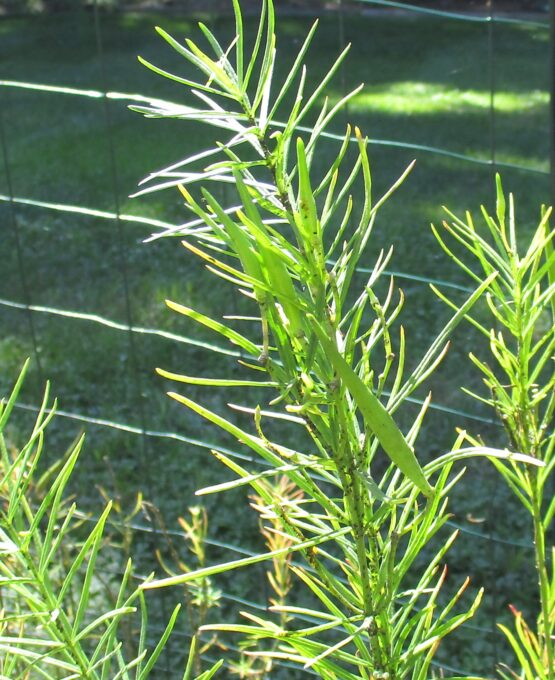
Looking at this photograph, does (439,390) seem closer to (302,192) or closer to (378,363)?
(378,363)

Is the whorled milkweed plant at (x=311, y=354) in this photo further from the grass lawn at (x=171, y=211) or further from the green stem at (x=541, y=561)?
the grass lawn at (x=171, y=211)

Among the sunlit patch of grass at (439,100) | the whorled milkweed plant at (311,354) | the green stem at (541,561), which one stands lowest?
the sunlit patch of grass at (439,100)

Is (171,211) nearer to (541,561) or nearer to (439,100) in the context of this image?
(439,100)

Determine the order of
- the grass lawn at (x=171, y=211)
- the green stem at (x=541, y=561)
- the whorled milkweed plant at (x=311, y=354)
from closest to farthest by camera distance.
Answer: the whorled milkweed plant at (x=311, y=354), the green stem at (x=541, y=561), the grass lawn at (x=171, y=211)

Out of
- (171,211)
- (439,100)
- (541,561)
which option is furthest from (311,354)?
(439,100)

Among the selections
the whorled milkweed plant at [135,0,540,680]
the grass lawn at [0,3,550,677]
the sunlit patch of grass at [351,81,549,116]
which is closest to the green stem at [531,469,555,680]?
the whorled milkweed plant at [135,0,540,680]

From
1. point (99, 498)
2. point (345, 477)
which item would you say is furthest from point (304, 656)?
point (99, 498)

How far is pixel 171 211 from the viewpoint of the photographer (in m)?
4.56

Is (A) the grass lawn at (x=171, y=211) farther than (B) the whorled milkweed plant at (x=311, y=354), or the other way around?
(A) the grass lawn at (x=171, y=211)

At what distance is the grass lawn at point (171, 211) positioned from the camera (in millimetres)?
2617

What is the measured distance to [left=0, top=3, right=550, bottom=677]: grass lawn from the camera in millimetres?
2617

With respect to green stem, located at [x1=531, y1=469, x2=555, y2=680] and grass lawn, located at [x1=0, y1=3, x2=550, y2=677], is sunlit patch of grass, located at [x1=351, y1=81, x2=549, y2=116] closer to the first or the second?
grass lawn, located at [x1=0, y1=3, x2=550, y2=677]

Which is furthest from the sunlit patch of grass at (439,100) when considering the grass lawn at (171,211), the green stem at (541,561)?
the green stem at (541,561)

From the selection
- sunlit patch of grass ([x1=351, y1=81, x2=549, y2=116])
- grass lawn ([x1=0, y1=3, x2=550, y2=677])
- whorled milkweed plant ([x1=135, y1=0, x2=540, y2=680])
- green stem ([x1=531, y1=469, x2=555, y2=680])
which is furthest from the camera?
sunlit patch of grass ([x1=351, y1=81, x2=549, y2=116])
